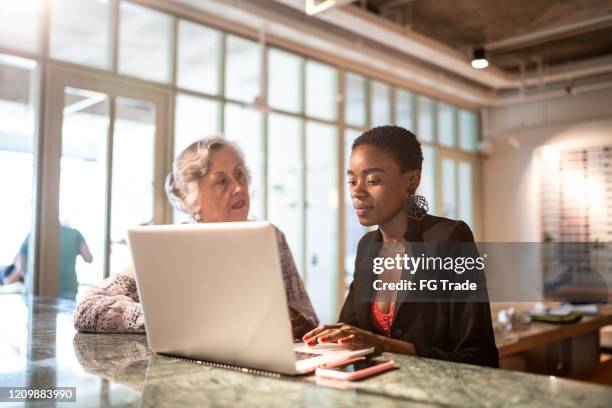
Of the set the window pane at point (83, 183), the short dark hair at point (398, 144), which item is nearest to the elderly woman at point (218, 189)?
the short dark hair at point (398, 144)

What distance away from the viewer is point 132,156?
14.2ft

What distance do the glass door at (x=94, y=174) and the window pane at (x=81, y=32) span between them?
156 mm

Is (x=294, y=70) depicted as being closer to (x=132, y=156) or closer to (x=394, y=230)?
(x=132, y=156)

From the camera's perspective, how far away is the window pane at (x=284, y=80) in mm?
5344

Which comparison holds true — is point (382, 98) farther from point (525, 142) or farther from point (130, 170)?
point (525, 142)

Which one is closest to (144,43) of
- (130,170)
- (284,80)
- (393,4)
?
(130,170)

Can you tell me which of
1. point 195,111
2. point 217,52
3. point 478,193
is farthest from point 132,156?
point 478,193

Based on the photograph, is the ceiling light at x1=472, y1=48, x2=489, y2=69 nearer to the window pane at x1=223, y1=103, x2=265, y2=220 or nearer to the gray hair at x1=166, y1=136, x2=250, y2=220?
A: the gray hair at x1=166, y1=136, x2=250, y2=220

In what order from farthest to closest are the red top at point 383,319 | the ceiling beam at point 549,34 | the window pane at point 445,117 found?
the window pane at point 445,117
the ceiling beam at point 549,34
the red top at point 383,319

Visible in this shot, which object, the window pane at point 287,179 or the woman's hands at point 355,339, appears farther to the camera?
the window pane at point 287,179

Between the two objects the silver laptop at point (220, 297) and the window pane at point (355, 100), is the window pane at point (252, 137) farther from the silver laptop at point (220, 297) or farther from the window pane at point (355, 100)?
the silver laptop at point (220, 297)

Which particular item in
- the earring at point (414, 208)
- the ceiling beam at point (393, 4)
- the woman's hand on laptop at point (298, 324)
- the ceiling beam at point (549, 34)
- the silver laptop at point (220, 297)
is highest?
the ceiling beam at point (393, 4)

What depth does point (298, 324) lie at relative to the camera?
1.56 meters

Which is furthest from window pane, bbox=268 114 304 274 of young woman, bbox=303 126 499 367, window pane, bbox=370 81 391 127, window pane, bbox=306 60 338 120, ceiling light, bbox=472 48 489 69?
young woman, bbox=303 126 499 367
